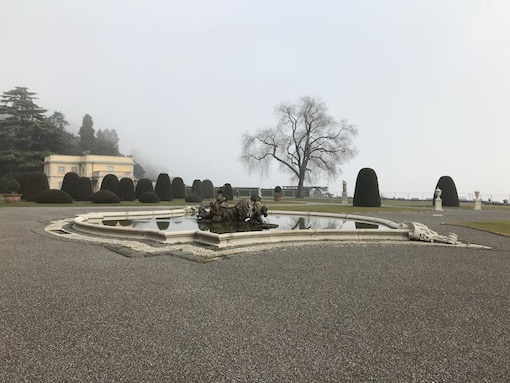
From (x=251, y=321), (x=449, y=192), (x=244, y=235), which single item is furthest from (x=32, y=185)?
(x=449, y=192)

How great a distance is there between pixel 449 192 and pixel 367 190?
40.0 ft

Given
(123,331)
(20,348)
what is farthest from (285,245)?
(20,348)

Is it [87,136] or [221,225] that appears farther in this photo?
[87,136]

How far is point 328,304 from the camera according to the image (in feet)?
14.0

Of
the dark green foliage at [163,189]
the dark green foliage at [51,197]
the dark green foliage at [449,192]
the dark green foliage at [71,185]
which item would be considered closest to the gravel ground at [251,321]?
the dark green foliage at [51,197]

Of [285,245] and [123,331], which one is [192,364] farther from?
[285,245]

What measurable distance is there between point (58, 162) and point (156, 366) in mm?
60200

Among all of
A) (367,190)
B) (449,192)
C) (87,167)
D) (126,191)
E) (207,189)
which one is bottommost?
(126,191)

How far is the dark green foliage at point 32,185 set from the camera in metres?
31.7

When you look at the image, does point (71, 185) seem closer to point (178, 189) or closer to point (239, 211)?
point (178, 189)

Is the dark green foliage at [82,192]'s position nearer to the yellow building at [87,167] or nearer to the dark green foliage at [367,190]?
the yellow building at [87,167]

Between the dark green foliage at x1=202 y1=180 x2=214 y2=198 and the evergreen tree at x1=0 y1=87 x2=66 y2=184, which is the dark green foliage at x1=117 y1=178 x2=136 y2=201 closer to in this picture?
the dark green foliage at x1=202 y1=180 x2=214 y2=198

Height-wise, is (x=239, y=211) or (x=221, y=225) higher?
(x=239, y=211)

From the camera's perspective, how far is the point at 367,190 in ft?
97.9
